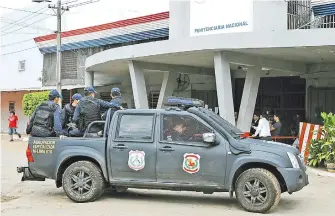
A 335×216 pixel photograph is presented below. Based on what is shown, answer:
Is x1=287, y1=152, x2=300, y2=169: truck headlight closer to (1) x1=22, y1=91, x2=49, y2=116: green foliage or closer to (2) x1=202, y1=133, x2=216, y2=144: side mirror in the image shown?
(2) x1=202, y1=133, x2=216, y2=144: side mirror

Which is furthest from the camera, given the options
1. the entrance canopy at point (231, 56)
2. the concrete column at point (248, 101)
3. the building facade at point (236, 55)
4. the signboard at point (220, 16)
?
the signboard at point (220, 16)

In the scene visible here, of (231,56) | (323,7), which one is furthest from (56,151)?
(323,7)

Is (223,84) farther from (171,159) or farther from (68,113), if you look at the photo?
(171,159)

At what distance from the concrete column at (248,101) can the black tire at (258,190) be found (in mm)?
8249

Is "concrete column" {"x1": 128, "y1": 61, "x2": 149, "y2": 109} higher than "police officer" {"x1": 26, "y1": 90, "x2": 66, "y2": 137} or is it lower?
higher

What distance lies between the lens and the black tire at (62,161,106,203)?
7969mm

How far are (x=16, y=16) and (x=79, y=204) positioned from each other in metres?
28.6

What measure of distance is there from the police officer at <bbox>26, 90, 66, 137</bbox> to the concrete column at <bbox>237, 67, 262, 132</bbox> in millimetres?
8041

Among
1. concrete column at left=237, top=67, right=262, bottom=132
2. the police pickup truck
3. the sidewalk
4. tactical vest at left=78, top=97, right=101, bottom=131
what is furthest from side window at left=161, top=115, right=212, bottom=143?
concrete column at left=237, top=67, right=262, bottom=132

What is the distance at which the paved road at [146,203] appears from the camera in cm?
732

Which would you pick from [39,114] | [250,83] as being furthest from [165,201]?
[250,83]

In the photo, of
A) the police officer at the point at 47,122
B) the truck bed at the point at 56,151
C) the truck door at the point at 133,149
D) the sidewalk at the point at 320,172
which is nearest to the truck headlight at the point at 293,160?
the truck door at the point at 133,149

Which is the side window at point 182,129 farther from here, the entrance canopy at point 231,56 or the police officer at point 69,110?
the entrance canopy at point 231,56

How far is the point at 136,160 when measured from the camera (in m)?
7.74
